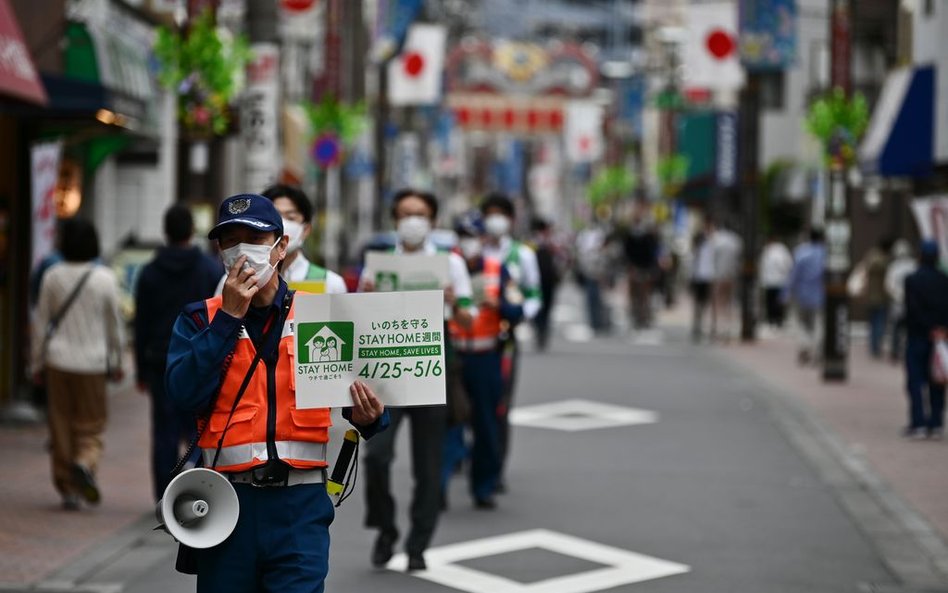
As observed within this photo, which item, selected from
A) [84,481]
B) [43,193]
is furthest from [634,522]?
[43,193]

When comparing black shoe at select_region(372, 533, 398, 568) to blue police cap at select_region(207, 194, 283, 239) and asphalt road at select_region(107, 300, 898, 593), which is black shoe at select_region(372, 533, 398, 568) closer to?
asphalt road at select_region(107, 300, 898, 593)

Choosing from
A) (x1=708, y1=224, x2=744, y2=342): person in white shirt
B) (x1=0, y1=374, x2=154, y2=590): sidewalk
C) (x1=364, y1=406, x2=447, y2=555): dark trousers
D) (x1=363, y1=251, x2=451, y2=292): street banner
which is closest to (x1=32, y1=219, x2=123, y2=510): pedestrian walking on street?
(x1=0, y1=374, x2=154, y2=590): sidewalk

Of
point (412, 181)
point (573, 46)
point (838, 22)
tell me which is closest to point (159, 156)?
point (838, 22)

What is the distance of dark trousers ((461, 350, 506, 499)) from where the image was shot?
37.3ft

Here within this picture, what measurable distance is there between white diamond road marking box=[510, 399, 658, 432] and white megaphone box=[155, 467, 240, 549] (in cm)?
1159

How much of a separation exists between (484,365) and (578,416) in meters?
6.67

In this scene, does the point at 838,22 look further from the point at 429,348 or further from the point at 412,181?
the point at 412,181

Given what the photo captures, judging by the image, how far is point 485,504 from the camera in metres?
11.7

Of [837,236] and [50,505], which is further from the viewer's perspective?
[837,236]

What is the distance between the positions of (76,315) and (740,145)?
28674 millimetres

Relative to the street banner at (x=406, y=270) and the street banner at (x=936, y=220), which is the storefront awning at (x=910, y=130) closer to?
the street banner at (x=936, y=220)

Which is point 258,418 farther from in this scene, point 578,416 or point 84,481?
point 578,416

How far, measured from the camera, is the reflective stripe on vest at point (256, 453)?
528 centimetres

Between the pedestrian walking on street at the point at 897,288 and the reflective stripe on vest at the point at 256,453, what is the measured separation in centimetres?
1811
